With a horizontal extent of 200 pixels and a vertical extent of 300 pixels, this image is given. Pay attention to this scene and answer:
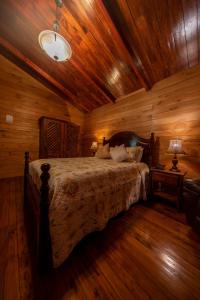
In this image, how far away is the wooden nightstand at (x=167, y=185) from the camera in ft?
6.75

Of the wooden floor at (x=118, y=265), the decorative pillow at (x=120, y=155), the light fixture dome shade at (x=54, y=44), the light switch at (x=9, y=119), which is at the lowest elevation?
the wooden floor at (x=118, y=265)

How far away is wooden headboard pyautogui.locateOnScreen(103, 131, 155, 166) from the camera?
2.78 m

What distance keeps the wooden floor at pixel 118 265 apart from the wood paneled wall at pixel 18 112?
7.84 ft

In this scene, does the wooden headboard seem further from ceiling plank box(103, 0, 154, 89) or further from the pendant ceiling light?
the pendant ceiling light

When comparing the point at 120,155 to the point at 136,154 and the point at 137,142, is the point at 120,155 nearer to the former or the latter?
the point at 136,154

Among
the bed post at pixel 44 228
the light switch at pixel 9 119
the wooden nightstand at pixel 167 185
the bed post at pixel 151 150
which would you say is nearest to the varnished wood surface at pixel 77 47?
the bed post at pixel 151 150

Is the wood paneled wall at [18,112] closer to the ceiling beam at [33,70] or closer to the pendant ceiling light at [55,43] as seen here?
the ceiling beam at [33,70]

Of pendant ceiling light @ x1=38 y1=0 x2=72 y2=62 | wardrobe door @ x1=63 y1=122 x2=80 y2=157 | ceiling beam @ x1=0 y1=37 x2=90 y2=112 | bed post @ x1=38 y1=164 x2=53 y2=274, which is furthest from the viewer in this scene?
wardrobe door @ x1=63 y1=122 x2=80 y2=157

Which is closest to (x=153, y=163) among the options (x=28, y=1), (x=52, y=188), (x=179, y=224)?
(x=179, y=224)

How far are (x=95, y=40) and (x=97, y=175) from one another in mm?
2584

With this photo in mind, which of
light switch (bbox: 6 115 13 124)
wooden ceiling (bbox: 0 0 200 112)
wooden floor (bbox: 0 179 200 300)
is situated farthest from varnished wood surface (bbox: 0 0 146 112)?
wooden floor (bbox: 0 179 200 300)

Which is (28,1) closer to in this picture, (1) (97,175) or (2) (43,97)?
(2) (43,97)

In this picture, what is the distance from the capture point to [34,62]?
11.0 feet

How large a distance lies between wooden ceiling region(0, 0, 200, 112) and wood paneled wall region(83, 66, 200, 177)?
10.0 inches
